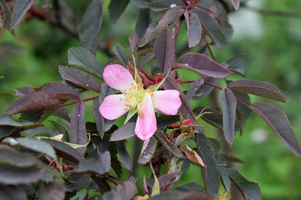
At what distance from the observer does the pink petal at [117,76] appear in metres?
0.68

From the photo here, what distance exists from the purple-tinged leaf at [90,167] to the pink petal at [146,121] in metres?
0.12

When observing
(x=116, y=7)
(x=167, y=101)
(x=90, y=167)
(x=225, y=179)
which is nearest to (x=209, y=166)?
(x=225, y=179)

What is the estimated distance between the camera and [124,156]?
677 mm

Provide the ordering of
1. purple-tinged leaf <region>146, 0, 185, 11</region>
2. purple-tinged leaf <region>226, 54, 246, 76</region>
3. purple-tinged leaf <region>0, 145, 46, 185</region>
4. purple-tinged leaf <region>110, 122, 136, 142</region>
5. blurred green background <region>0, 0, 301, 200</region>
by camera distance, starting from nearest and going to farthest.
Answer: purple-tinged leaf <region>0, 145, 46, 185</region> < purple-tinged leaf <region>110, 122, 136, 142</region> < purple-tinged leaf <region>146, 0, 185, 11</region> < purple-tinged leaf <region>226, 54, 246, 76</region> < blurred green background <region>0, 0, 301, 200</region>

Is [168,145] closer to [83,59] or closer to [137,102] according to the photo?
[137,102]

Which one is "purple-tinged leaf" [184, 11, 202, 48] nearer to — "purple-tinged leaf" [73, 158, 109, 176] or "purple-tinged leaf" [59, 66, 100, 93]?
"purple-tinged leaf" [59, 66, 100, 93]

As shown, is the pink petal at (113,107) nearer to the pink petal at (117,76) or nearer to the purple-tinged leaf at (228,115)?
the pink petal at (117,76)

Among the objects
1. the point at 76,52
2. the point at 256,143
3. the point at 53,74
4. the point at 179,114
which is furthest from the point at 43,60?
the point at 179,114

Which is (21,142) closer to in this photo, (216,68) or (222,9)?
(216,68)

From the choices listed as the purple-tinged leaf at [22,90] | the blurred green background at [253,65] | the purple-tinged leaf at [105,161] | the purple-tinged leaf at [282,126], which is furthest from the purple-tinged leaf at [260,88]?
the blurred green background at [253,65]

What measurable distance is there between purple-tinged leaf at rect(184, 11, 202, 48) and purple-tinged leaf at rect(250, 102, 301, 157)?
0.23 meters

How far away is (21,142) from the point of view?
53 centimetres

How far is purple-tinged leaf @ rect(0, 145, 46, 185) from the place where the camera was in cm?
49

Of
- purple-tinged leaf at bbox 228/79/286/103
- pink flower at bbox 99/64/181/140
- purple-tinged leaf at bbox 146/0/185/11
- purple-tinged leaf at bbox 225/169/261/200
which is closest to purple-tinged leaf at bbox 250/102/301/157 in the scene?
purple-tinged leaf at bbox 228/79/286/103
